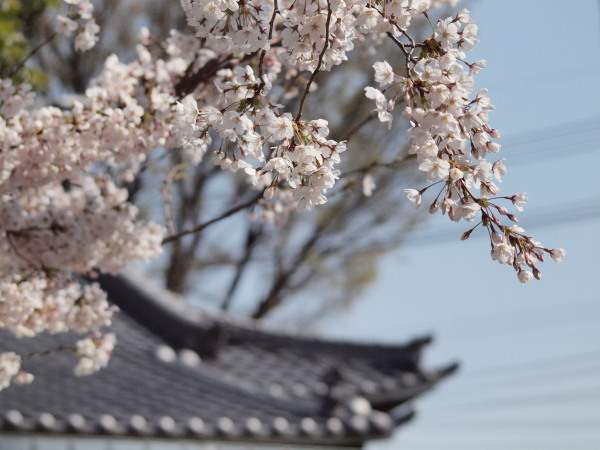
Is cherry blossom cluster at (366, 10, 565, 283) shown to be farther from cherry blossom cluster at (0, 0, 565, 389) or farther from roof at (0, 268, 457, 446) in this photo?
roof at (0, 268, 457, 446)

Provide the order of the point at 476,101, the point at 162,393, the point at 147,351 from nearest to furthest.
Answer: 1. the point at 476,101
2. the point at 162,393
3. the point at 147,351

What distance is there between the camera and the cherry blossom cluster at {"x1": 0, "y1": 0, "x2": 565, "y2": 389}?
229 centimetres

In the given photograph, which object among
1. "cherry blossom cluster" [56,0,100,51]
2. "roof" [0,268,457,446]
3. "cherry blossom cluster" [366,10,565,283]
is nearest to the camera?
"cherry blossom cluster" [366,10,565,283]

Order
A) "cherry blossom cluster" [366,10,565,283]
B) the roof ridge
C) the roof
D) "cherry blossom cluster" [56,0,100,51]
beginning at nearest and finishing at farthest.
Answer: "cherry blossom cluster" [366,10,565,283] < "cherry blossom cluster" [56,0,100,51] < the roof < the roof ridge

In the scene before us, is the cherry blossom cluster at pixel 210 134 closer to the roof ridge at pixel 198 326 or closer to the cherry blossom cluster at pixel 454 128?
the cherry blossom cluster at pixel 454 128

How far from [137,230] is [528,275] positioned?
1998 millimetres

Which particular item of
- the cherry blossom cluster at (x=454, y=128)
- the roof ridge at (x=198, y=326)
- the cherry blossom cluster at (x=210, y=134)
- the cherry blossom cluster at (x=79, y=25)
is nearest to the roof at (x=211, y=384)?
the roof ridge at (x=198, y=326)

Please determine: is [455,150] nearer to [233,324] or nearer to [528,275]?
[528,275]

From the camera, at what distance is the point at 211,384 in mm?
7727

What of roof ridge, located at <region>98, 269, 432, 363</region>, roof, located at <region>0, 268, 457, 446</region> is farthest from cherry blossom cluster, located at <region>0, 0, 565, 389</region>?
roof ridge, located at <region>98, 269, 432, 363</region>

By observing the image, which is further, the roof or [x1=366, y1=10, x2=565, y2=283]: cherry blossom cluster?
the roof

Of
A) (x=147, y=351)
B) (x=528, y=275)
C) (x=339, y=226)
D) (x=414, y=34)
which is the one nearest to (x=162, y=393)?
(x=147, y=351)

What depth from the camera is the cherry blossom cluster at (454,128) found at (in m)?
2.27

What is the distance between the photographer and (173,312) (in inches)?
331
